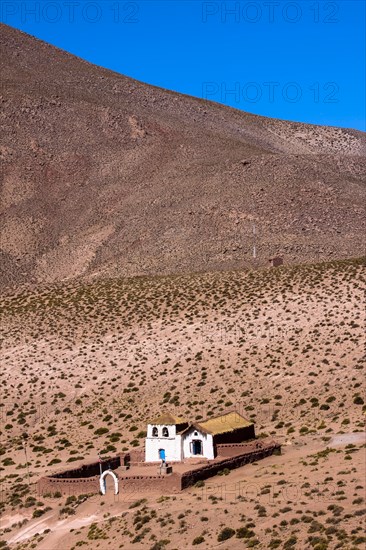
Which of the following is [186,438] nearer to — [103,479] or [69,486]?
[103,479]

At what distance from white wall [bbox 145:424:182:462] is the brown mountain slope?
33.3m

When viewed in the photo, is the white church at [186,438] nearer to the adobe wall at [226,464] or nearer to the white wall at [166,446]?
the white wall at [166,446]

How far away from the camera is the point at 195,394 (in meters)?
47.7

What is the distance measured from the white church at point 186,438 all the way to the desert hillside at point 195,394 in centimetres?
180

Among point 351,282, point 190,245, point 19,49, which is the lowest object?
point 351,282

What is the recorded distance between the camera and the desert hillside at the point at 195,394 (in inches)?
1121

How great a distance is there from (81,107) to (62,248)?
93.1 ft

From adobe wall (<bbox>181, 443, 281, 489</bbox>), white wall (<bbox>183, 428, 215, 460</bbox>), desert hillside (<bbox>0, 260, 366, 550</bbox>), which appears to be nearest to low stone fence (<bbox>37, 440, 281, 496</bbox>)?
adobe wall (<bbox>181, 443, 281, 489</bbox>)

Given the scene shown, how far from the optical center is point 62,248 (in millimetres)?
81688

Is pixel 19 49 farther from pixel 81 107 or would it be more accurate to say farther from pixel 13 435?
pixel 13 435

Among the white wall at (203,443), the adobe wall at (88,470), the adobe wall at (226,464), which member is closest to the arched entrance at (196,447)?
the white wall at (203,443)

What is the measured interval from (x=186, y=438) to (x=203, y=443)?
0.66 metres

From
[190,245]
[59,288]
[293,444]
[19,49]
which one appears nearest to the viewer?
[293,444]

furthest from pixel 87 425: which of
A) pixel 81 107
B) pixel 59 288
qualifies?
pixel 81 107
